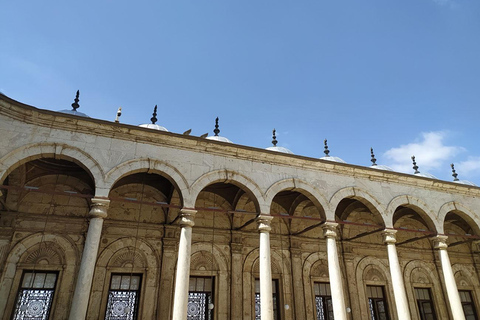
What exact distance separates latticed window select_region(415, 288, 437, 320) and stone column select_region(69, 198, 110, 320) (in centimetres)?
1299

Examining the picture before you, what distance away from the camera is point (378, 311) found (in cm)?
1366

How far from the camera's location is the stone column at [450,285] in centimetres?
1116

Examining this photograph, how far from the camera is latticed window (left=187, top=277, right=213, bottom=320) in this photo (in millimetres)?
11297

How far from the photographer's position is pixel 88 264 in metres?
8.09

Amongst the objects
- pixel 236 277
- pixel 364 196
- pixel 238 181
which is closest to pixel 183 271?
pixel 238 181

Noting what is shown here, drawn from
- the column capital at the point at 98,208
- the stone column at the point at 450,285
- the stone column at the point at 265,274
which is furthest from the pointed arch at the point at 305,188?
the column capital at the point at 98,208

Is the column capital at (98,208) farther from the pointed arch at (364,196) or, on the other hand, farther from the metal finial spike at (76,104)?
the pointed arch at (364,196)

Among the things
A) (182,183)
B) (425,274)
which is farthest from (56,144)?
(425,274)

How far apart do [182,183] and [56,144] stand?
11.2ft

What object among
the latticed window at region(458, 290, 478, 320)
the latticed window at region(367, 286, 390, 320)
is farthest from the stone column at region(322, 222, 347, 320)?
the latticed window at region(458, 290, 478, 320)

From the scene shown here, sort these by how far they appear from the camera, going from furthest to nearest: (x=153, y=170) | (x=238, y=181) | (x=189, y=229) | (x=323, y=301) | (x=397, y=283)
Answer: (x=323, y=301), (x=397, y=283), (x=238, y=181), (x=153, y=170), (x=189, y=229)

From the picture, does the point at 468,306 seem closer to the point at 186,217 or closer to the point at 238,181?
the point at 238,181

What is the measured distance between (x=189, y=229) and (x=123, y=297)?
12.3 feet

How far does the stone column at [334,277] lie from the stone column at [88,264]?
6571mm
